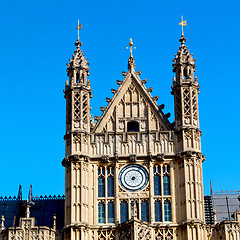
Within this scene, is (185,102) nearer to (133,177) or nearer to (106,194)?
(133,177)

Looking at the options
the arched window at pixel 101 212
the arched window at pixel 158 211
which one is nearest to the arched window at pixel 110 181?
the arched window at pixel 101 212

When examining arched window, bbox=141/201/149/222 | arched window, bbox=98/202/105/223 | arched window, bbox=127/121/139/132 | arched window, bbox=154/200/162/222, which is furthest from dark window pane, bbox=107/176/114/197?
arched window, bbox=127/121/139/132

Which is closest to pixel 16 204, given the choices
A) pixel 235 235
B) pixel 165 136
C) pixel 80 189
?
pixel 80 189

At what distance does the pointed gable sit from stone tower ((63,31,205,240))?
0.21 feet

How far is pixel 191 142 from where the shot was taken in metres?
52.4

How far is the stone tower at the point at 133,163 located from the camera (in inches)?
1989

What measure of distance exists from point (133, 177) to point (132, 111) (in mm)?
4548

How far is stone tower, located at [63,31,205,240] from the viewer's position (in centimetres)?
5053

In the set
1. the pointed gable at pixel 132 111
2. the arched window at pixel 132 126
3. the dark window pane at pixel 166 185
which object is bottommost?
the dark window pane at pixel 166 185

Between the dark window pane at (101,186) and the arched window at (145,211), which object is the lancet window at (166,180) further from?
the dark window pane at (101,186)

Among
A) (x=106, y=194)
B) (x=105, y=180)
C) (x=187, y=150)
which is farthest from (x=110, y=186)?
(x=187, y=150)

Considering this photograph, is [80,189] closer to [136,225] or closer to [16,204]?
[136,225]

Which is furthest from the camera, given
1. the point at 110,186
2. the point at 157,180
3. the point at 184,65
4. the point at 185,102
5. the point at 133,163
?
the point at 184,65

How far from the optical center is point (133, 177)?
52.3 metres
